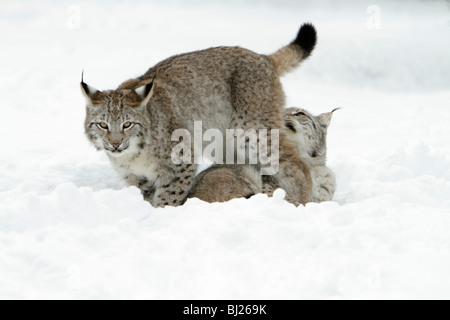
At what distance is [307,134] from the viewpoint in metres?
6.21

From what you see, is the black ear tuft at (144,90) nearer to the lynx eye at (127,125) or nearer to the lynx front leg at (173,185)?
the lynx eye at (127,125)

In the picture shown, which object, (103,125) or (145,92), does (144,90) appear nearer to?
(145,92)

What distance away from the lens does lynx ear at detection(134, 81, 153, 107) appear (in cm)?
513

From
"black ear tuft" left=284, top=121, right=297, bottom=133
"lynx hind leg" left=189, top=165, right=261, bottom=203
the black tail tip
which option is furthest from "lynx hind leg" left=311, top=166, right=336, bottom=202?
the black tail tip

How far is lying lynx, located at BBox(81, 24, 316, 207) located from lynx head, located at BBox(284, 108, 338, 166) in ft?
1.19

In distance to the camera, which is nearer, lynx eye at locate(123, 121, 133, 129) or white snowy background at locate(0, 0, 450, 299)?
white snowy background at locate(0, 0, 450, 299)

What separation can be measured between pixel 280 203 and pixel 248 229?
494mm

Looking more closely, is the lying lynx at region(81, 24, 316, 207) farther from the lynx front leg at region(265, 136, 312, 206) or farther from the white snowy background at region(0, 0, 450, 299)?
the white snowy background at region(0, 0, 450, 299)

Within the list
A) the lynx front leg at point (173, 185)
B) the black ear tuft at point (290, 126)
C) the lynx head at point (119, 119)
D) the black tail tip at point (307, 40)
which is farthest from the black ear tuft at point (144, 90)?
the black tail tip at point (307, 40)

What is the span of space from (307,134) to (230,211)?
90.7 inches

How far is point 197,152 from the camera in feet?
18.3


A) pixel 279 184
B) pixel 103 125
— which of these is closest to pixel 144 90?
pixel 103 125
